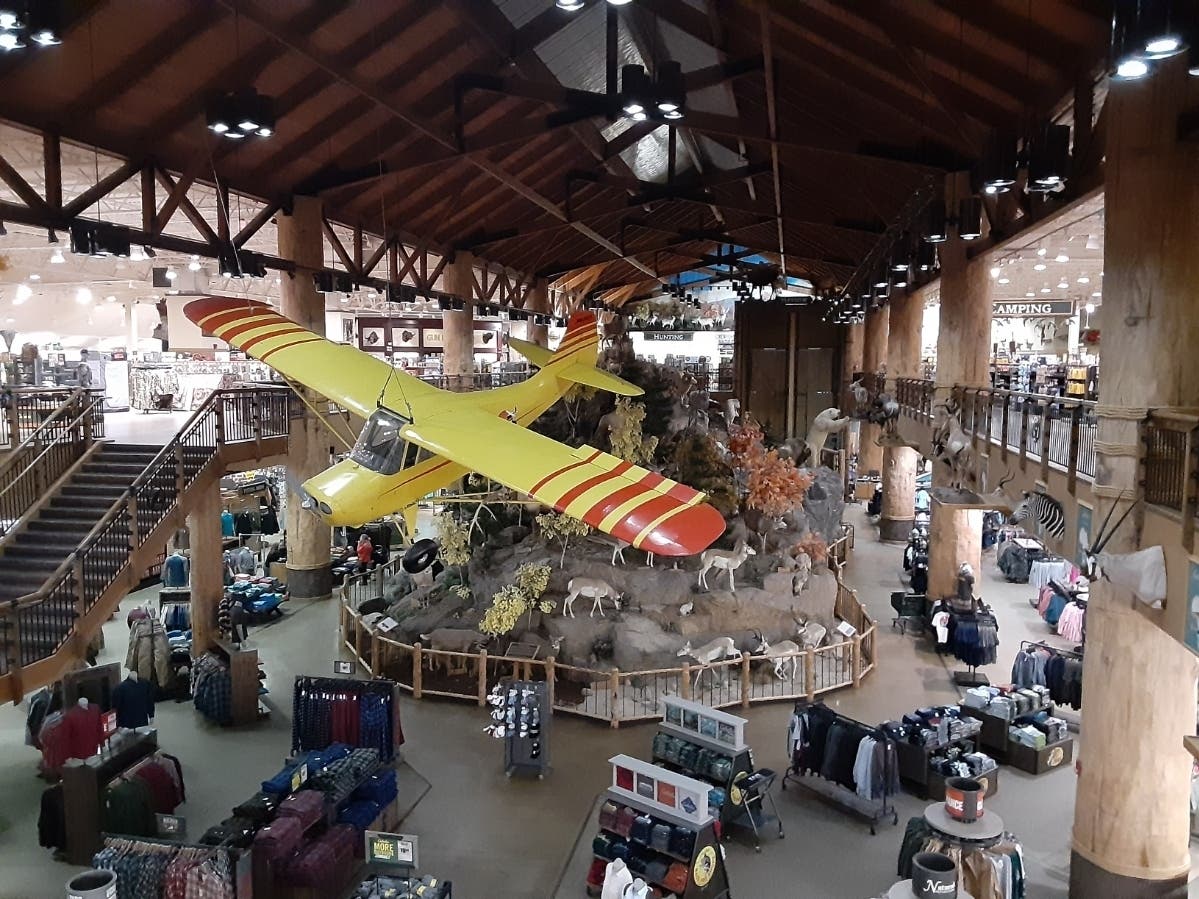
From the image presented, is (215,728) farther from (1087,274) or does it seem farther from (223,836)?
(1087,274)

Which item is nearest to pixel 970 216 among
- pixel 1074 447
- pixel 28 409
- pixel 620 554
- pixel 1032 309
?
pixel 1074 447

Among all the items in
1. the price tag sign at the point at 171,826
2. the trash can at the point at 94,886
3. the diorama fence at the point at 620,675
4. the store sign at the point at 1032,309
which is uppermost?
the store sign at the point at 1032,309

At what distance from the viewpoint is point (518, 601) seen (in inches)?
555

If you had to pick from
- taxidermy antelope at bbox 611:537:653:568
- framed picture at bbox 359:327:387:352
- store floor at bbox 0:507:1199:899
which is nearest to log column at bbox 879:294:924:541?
store floor at bbox 0:507:1199:899

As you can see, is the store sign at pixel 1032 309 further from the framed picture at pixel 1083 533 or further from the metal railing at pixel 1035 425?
the framed picture at pixel 1083 533

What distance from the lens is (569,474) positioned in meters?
7.62

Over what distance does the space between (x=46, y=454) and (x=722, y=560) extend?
34.7ft

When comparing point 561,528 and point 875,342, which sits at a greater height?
point 875,342

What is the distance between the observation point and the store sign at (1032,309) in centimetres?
4256

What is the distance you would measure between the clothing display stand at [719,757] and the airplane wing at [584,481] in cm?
298

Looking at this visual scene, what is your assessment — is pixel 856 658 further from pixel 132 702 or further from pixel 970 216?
pixel 132 702

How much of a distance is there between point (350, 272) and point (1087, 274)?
3085cm

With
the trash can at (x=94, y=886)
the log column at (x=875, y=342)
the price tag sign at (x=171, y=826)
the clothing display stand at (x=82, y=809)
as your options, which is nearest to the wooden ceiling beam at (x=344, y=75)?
the clothing display stand at (x=82, y=809)

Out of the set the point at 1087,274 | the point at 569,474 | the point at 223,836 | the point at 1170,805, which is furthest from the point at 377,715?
the point at 1087,274
